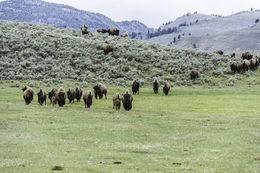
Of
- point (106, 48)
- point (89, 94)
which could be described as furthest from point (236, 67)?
point (89, 94)

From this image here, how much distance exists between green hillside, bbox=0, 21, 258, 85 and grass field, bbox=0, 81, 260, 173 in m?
19.1

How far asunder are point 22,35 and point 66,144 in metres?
53.0

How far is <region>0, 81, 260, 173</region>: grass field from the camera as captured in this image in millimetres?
11766

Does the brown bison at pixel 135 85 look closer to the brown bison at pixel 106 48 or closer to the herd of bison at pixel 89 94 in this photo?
the herd of bison at pixel 89 94

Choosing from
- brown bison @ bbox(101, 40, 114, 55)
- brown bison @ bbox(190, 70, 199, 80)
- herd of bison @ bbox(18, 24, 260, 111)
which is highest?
brown bison @ bbox(101, 40, 114, 55)

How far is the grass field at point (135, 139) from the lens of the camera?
38.6ft

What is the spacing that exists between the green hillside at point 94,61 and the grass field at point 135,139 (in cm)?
1914

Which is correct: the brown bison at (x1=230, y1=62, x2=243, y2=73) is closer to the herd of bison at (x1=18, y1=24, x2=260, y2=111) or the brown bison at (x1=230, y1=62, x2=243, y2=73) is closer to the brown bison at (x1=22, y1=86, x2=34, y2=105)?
the herd of bison at (x1=18, y1=24, x2=260, y2=111)

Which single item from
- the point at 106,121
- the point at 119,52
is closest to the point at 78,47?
the point at 119,52

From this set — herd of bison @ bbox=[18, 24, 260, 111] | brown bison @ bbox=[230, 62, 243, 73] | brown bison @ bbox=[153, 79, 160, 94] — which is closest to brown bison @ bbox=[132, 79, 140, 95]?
herd of bison @ bbox=[18, 24, 260, 111]

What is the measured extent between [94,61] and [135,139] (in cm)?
4229

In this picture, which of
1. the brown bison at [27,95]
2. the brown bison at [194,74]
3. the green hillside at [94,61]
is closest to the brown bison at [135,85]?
the green hillside at [94,61]

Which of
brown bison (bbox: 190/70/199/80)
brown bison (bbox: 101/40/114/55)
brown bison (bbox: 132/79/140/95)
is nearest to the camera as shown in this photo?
brown bison (bbox: 132/79/140/95)

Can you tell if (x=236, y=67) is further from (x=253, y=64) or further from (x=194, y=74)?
(x=194, y=74)
